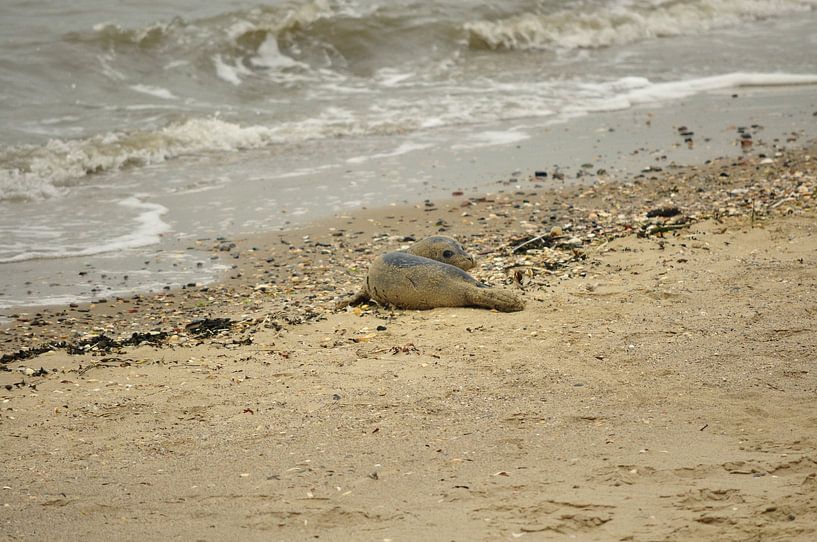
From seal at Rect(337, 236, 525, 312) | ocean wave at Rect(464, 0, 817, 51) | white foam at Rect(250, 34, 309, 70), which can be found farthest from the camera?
ocean wave at Rect(464, 0, 817, 51)

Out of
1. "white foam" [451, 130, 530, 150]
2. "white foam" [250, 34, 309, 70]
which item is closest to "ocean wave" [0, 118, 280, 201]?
"white foam" [451, 130, 530, 150]

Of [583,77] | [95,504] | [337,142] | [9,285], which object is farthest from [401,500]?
[583,77]

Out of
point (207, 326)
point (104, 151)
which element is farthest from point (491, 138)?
point (207, 326)

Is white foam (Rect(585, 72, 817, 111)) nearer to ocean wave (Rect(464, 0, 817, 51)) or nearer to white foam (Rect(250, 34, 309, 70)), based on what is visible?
ocean wave (Rect(464, 0, 817, 51))

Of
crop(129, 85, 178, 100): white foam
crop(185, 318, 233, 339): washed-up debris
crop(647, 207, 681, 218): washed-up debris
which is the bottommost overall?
crop(185, 318, 233, 339): washed-up debris

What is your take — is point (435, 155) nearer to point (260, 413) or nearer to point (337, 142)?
point (337, 142)

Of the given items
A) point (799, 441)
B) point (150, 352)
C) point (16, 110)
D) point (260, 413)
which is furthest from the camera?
point (16, 110)

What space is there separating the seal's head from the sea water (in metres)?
1.84

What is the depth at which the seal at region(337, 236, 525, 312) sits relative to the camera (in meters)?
5.77

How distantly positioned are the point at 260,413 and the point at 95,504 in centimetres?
96

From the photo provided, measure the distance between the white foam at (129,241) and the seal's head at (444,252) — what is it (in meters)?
2.89

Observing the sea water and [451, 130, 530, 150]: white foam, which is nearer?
the sea water

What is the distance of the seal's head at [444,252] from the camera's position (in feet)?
20.9

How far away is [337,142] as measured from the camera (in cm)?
1168
